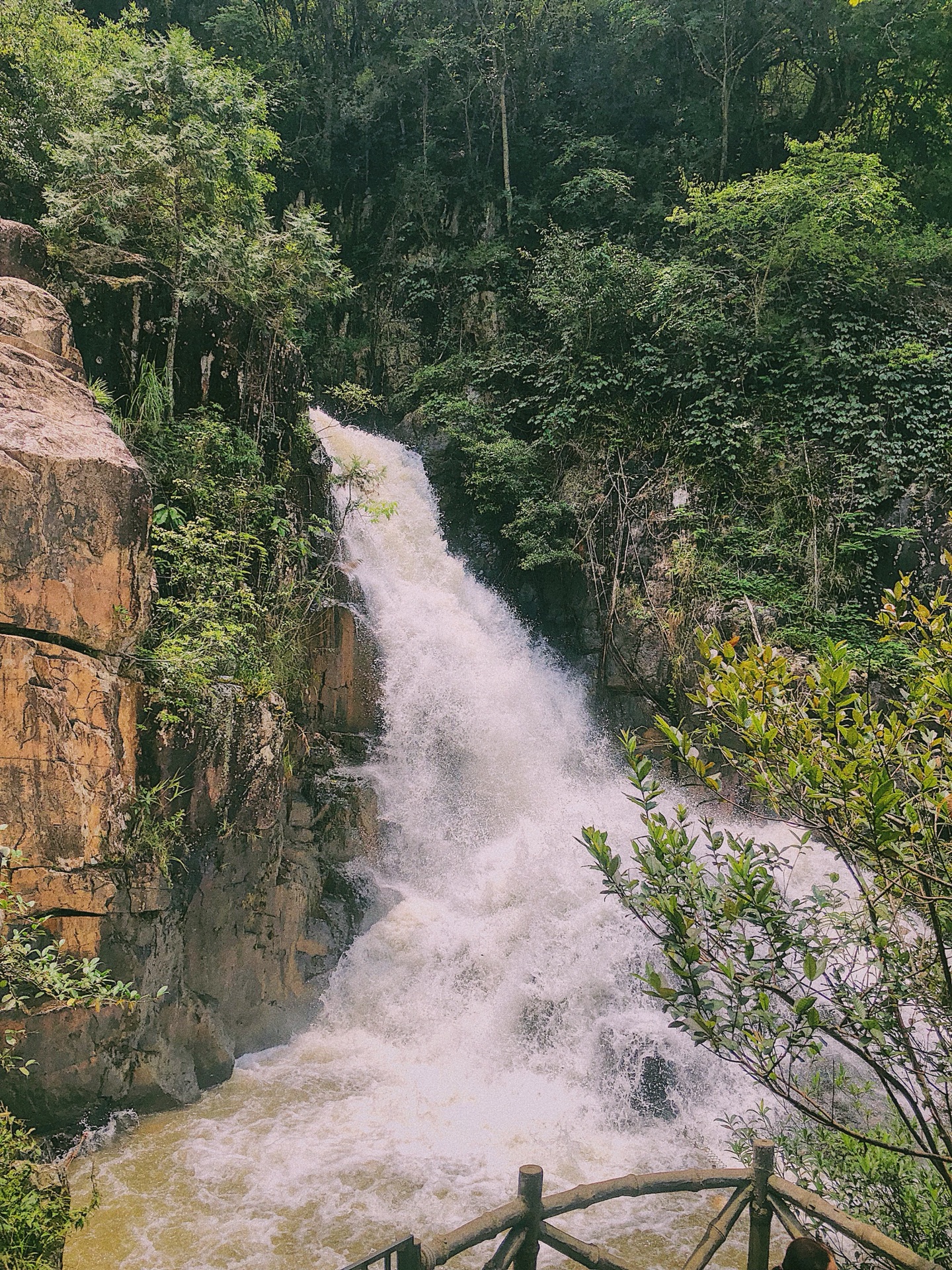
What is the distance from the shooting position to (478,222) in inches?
612

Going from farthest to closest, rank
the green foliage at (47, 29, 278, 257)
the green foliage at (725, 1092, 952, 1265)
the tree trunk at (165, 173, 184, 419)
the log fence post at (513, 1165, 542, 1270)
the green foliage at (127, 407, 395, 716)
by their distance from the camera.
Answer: the green foliage at (47, 29, 278, 257)
the tree trunk at (165, 173, 184, 419)
the green foliage at (127, 407, 395, 716)
the log fence post at (513, 1165, 542, 1270)
the green foliage at (725, 1092, 952, 1265)

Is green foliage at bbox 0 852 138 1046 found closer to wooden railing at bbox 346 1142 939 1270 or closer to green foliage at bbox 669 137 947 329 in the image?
wooden railing at bbox 346 1142 939 1270

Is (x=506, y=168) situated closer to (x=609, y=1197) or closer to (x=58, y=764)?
(x=58, y=764)

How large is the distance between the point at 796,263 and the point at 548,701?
732 cm

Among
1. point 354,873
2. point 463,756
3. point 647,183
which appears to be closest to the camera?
point 354,873

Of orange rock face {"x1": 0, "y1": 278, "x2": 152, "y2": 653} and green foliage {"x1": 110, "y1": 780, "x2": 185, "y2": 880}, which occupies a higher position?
orange rock face {"x1": 0, "y1": 278, "x2": 152, "y2": 653}

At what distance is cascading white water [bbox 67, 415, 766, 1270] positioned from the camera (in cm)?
462

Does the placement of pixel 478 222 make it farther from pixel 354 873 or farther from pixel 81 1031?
pixel 81 1031

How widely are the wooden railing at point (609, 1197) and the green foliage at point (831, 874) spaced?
2.57 ft

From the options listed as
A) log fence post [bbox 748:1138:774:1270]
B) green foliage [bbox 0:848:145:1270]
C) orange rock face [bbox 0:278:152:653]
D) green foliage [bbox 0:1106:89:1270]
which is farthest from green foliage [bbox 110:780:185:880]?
log fence post [bbox 748:1138:774:1270]

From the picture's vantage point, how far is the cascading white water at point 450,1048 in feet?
15.2

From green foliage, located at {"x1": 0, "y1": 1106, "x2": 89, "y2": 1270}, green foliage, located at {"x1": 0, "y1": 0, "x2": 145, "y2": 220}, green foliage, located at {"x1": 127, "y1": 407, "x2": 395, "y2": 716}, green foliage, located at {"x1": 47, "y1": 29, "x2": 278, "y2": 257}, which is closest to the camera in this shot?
green foliage, located at {"x1": 0, "y1": 1106, "x2": 89, "y2": 1270}

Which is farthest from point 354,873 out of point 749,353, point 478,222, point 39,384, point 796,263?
point 478,222

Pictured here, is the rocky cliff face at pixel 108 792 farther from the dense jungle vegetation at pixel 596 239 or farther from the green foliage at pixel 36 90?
the green foliage at pixel 36 90
